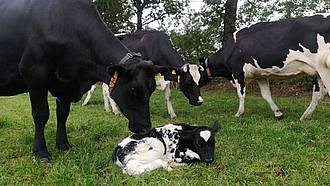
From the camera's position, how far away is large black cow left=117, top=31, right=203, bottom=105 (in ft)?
20.4

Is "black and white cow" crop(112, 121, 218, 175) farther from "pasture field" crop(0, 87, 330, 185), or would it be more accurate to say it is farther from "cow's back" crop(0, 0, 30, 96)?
"cow's back" crop(0, 0, 30, 96)

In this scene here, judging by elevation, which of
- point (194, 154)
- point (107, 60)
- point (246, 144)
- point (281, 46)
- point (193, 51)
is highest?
point (107, 60)

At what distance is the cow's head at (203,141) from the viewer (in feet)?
9.91

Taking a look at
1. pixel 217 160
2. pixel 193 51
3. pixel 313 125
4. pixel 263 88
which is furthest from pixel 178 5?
pixel 217 160

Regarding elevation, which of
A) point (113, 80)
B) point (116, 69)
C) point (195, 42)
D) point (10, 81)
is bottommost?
point (195, 42)

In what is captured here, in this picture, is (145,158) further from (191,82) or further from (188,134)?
(191,82)

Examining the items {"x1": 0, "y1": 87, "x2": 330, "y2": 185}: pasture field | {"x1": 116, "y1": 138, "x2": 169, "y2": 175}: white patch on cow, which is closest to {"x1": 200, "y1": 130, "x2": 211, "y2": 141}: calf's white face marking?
{"x1": 0, "y1": 87, "x2": 330, "y2": 185}: pasture field

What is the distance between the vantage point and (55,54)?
3.19 metres

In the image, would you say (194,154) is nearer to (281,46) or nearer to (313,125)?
(313,125)

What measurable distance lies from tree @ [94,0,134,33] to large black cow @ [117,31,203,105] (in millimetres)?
13607

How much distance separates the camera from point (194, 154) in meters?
3.10

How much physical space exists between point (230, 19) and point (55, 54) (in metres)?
11.1

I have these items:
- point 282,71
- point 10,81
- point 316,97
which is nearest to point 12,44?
point 10,81

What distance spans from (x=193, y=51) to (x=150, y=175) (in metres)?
12.1
